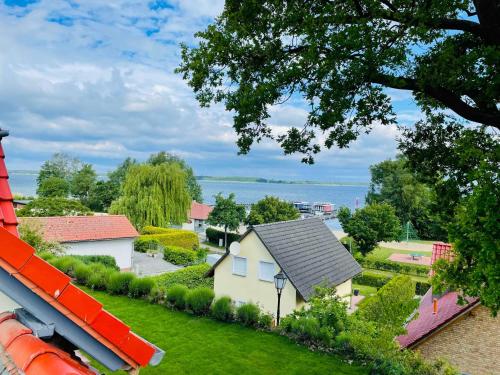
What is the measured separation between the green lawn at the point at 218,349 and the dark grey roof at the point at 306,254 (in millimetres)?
7010

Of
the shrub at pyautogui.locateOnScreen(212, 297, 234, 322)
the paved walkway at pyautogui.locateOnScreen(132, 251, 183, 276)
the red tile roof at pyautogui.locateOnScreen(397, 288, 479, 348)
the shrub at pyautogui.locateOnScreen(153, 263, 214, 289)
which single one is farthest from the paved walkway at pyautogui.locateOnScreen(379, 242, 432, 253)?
the shrub at pyautogui.locateOnScreen(212, 297, 234, 322)

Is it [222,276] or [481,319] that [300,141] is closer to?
[481,319]

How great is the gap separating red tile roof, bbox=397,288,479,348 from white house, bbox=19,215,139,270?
23578 mm

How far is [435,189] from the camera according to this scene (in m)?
8.68

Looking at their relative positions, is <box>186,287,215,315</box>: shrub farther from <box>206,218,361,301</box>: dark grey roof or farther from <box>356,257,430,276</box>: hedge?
<box>356,257,430,276</box>: hedge

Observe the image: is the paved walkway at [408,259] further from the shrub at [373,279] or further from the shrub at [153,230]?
the shrub at [153,230]

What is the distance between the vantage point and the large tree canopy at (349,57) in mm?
6469

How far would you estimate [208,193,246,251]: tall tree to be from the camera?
51438mm

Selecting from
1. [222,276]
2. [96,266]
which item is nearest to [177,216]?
[222,276]

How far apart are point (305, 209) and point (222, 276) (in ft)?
357

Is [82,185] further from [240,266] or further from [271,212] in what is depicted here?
[240,266]

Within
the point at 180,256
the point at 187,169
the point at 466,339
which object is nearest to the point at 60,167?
the point at 187,169

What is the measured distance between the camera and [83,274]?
674 inches

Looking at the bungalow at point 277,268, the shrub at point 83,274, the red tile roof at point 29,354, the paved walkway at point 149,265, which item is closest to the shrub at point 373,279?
the bungalow at point 277,268
